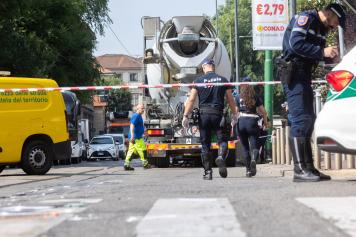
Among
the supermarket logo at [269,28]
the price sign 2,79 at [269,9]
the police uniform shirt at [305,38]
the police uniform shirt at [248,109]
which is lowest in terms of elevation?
the police uniform shirt at [248,109]

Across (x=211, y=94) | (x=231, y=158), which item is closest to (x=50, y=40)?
(x=231, y=158)

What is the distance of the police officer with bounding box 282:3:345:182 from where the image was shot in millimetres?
9164

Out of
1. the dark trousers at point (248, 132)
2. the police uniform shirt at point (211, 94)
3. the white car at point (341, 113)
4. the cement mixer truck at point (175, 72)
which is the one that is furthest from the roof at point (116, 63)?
the white car at point (341, 113)

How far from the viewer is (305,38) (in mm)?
9133

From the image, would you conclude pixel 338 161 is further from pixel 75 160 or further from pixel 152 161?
pixel 75 160

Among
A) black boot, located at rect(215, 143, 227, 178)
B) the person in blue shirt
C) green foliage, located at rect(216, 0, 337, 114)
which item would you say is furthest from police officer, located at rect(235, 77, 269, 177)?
green foliage, located at rect(216, 0, 337, 114)

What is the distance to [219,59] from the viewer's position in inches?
794

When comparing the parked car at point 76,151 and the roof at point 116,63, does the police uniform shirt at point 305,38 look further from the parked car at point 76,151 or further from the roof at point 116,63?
the roof at point 116,63

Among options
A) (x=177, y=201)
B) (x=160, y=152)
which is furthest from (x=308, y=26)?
(x=160, y=152)

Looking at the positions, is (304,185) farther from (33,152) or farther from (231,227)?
(33,152)

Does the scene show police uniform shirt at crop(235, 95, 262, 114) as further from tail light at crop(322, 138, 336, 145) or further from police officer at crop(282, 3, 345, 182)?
tail light at crop(322, 138, 336, 145)

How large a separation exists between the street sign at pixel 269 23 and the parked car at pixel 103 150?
21126 mm

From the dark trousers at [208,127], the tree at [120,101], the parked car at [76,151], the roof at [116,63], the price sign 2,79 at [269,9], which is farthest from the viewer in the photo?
the roof at [116,63]

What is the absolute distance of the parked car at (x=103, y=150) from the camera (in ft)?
136
